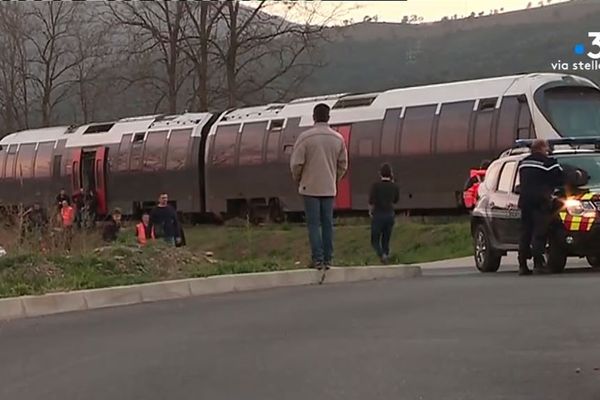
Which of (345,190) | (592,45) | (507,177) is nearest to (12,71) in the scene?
(592,45)

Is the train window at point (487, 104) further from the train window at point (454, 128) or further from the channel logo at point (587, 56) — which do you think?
the channel logo at point (587, 56)

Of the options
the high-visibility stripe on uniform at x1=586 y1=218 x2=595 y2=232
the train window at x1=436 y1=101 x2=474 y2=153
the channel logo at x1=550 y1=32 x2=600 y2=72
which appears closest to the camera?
the high-visibility stripe on uniform at x1=586 y1=218 x2=595 y2=232

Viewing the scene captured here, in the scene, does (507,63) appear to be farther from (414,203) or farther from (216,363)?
(216,363)

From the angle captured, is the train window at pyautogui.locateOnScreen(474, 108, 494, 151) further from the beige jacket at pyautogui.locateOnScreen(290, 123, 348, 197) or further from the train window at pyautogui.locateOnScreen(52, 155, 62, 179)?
the train window at pyautogui.locateOnScreen(52, 155, 62, 179)

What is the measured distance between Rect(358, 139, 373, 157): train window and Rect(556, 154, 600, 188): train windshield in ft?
48.6

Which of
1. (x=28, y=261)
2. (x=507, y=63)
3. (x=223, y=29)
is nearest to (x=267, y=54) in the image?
(x=223, y=29)

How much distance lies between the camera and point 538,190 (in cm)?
1457

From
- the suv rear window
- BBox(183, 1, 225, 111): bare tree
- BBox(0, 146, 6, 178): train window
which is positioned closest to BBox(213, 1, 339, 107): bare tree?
BBox(183, 1, 225, 111): bare tree

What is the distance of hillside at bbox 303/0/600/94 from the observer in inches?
1470

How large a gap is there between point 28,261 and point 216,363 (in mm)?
5752

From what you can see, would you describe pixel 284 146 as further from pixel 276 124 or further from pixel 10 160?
pixel 10 160

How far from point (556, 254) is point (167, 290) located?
5769 millimetres

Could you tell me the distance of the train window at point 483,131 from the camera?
27500mm

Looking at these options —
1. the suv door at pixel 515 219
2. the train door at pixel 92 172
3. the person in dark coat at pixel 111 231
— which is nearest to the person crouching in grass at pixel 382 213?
the suv door at pixel 515 219
